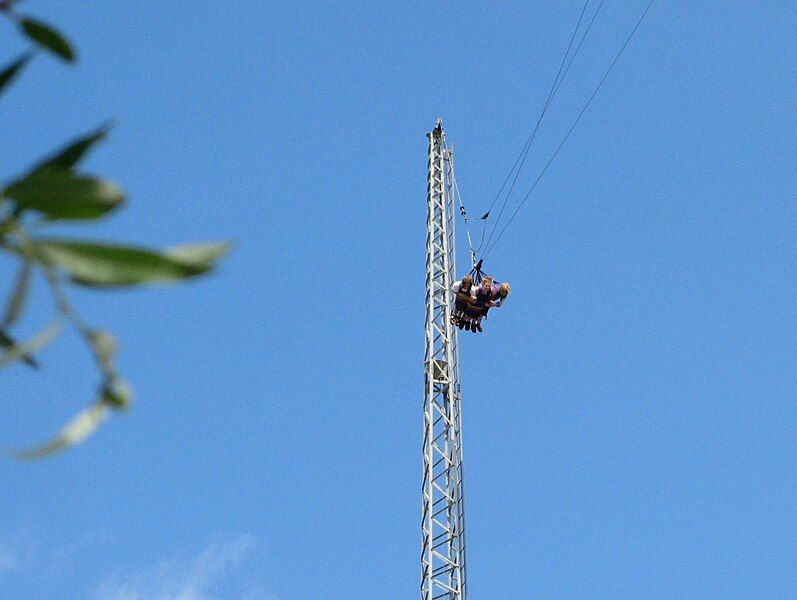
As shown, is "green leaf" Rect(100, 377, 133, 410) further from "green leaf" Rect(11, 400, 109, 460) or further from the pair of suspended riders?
the pair of suspended riders

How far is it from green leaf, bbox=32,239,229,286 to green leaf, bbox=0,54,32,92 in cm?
19

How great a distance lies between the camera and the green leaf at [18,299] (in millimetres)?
964

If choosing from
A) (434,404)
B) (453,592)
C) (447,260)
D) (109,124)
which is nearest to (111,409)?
(109,124)

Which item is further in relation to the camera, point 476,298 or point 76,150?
point 476,298

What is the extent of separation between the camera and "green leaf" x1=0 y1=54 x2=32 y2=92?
41.6 inches

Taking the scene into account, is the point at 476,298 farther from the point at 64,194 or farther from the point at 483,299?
the point at 64,194

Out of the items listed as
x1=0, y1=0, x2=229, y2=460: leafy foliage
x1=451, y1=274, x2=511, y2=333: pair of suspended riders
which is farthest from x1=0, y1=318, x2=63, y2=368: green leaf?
x1=451, y1=274, x2=511, y2=333: pair of suspended riders

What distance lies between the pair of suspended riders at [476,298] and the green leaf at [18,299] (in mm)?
17345

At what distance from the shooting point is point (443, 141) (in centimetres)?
2395

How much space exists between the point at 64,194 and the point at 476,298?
17.6 metres

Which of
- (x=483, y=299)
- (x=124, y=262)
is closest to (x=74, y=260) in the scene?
(x=124, y=262)

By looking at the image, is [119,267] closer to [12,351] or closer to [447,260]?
[12,351]

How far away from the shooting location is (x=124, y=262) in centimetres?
92

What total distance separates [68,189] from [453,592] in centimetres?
1768
